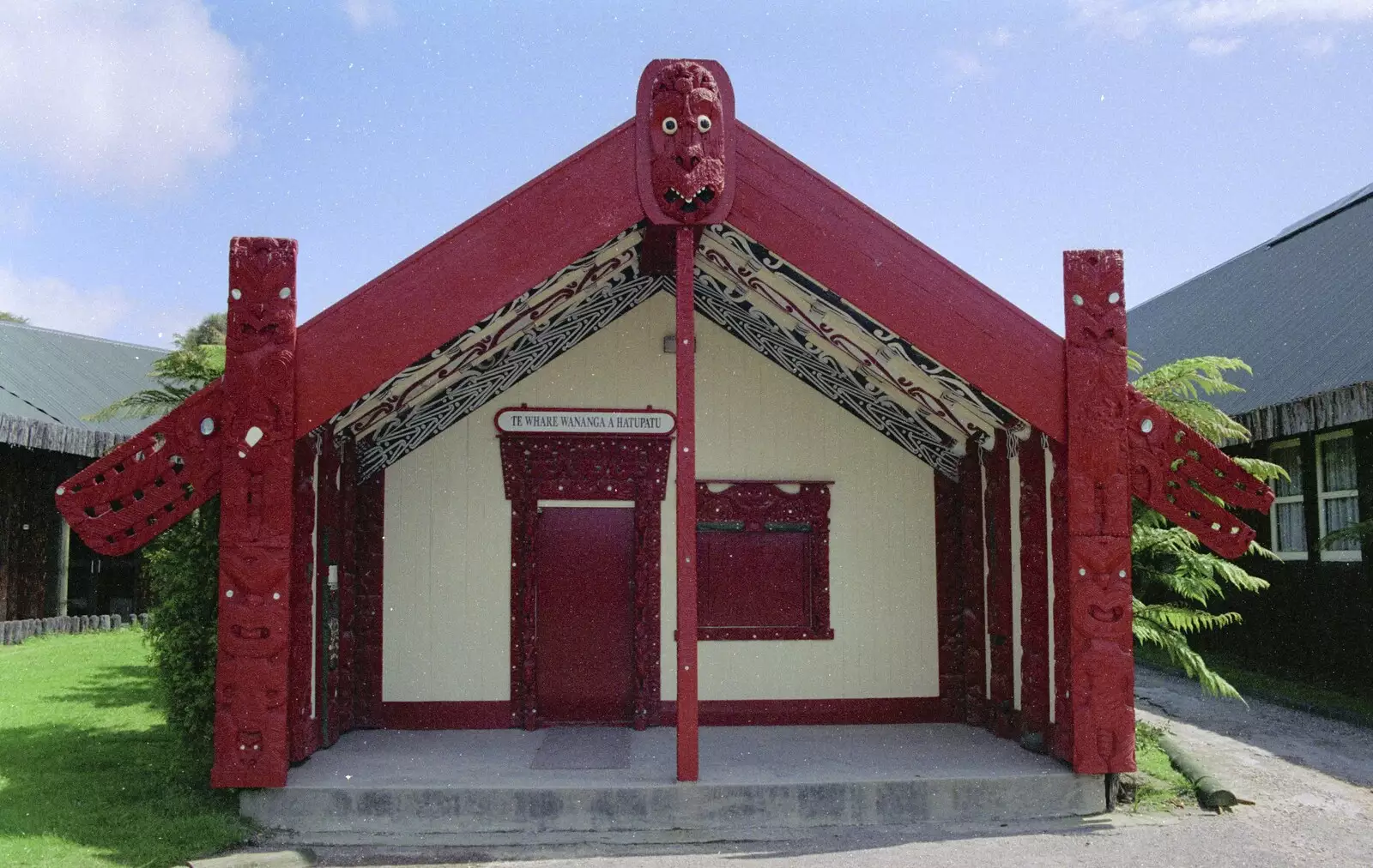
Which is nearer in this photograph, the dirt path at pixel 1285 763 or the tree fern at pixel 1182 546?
the dirt path at pixel 1285 763

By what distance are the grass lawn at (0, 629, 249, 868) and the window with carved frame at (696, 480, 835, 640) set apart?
4.14 m

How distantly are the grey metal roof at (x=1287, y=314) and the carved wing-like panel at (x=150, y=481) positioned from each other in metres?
11.1

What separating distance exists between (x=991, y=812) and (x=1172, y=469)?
252 cm

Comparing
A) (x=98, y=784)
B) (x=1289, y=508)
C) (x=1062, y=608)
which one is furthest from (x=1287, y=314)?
(x=98, y=784)

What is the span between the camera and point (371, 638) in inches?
352

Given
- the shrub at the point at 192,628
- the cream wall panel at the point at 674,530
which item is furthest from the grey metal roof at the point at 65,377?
the shrub at the point at 192,628

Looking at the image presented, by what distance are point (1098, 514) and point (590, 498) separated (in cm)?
417

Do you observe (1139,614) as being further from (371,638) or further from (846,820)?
(371,638)

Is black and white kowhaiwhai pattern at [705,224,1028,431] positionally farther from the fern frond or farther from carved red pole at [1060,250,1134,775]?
the fern frond

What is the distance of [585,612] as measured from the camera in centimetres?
927

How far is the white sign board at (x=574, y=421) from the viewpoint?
915 cm

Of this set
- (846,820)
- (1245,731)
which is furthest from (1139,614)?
(846,820)

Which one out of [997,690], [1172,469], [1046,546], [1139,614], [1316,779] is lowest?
[1316,779]

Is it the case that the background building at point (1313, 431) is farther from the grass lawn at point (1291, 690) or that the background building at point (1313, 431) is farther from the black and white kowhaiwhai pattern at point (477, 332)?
the black and white kowhaiwhai pattern at point (477, 332)
